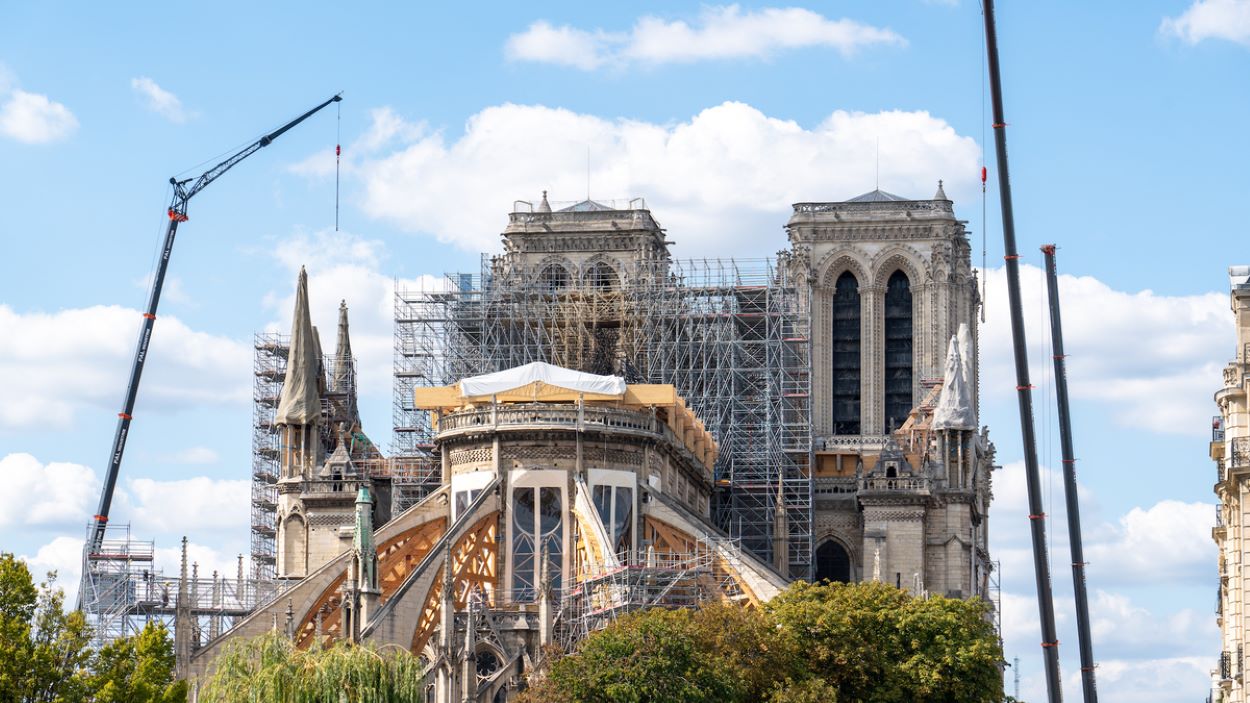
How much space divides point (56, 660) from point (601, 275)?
219ft

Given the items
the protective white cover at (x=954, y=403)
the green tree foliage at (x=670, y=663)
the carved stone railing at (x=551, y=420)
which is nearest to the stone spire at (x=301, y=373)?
the carved stone railing at (x=551, y=420)

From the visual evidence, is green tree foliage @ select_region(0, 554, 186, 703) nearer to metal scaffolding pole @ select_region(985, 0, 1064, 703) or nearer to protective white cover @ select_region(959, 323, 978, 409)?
metal scaffolding pole @ select_region(985, 0, 1064, 703)

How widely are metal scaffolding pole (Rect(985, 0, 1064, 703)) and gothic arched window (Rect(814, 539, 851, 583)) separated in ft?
175

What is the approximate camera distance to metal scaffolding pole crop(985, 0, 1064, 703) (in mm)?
76438

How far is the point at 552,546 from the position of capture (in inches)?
4414

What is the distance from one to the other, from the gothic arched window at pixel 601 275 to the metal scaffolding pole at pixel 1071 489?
1483 inches

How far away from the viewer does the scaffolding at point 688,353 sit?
130m

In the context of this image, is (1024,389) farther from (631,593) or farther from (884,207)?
(884,207)

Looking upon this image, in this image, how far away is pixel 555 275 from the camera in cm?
14238

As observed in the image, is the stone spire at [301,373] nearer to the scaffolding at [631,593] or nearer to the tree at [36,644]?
the scaffolding at [631,593]

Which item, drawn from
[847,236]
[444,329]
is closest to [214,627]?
[444,329]

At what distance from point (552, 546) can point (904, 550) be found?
69.1 ft

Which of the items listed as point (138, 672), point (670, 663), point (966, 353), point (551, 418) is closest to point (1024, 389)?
point (670, 663)

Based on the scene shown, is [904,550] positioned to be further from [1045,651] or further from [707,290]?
[1045,651]
